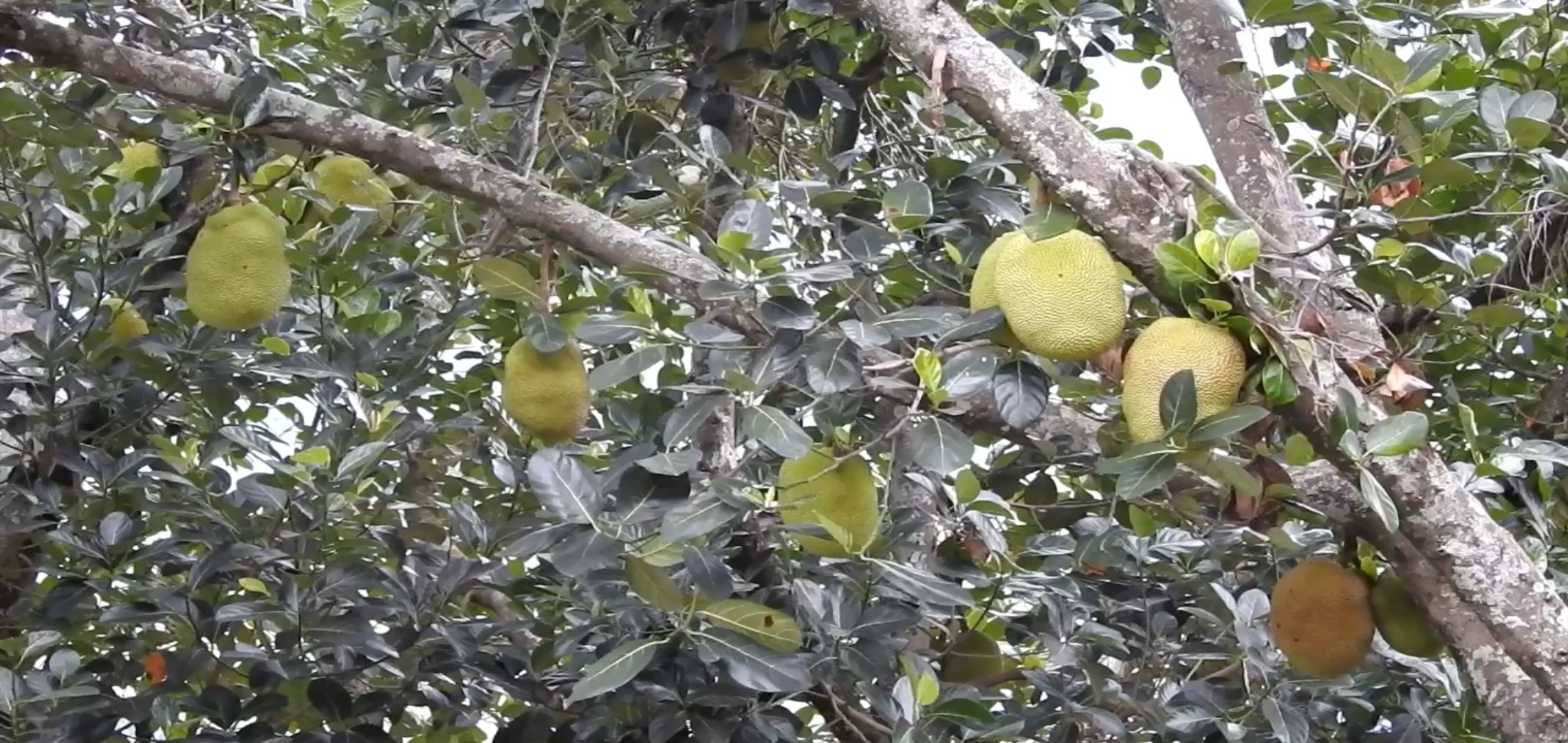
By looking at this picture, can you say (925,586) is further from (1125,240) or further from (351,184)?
(351,184)

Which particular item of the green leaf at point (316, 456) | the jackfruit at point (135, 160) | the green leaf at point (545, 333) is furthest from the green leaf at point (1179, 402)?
the jackfruit at point (135, 160)

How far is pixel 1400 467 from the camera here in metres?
0.89

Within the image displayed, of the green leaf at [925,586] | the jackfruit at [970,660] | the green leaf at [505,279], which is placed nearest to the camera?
the green leaf at [925,586]

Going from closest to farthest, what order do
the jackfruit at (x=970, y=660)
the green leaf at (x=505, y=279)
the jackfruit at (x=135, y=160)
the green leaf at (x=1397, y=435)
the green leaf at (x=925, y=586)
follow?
the green leaf at (x=1397, y=435)
the green leaf at (x=925, y=586)
the green leaf at (x=505, y=279)
the jackfruit at (x=970, y=660)
the jackfruit at (x=135, y=160)

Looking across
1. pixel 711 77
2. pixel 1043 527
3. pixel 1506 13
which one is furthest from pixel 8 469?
pixel 1506 13

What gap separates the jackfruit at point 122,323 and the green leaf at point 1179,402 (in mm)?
1204

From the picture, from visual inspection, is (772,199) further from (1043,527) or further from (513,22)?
(1043,527)

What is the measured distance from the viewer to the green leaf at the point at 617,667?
3.14 ft

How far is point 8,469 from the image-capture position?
1610 millimetres

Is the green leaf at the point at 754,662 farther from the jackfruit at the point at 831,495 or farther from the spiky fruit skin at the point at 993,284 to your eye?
the spiky fruit skin at the point at 993,284

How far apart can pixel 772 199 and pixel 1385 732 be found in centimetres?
89

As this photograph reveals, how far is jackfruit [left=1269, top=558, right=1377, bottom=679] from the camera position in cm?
110

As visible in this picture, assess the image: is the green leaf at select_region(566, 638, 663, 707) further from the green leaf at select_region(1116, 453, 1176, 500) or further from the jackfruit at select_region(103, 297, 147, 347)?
the jackfruit at select_region(103, 297, 147, 347)

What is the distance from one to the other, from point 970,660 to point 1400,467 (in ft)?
2.33
